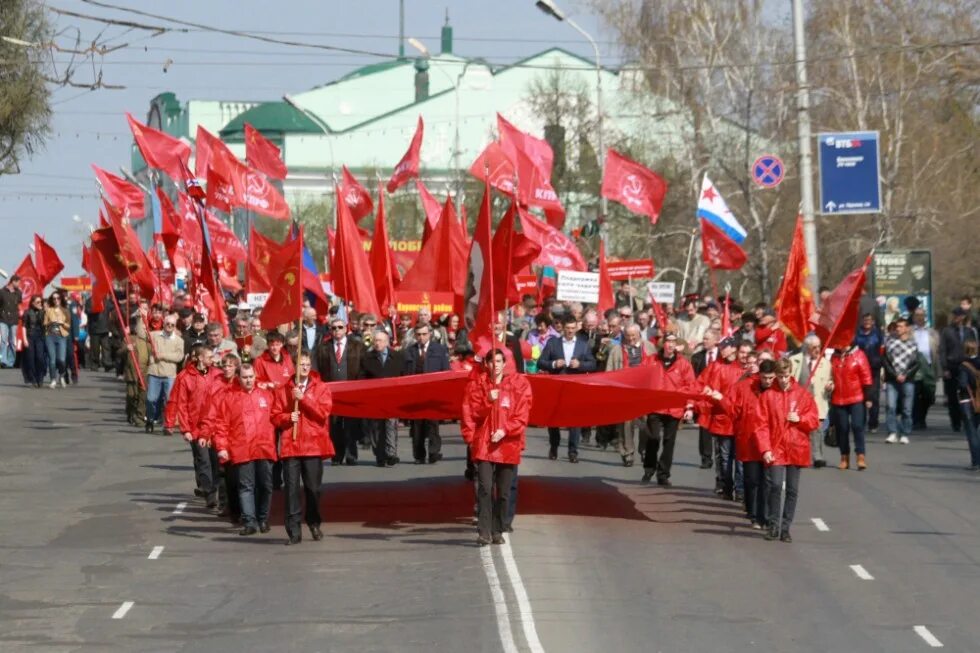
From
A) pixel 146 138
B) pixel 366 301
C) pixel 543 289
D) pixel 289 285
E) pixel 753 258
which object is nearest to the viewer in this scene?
pixel 289 285

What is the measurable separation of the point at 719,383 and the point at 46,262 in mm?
20142

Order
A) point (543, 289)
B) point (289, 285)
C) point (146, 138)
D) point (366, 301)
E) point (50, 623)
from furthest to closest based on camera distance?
point (543, 289)
point (146, 138)
point (366, 301)
point (289, 285)
point (50, 623)

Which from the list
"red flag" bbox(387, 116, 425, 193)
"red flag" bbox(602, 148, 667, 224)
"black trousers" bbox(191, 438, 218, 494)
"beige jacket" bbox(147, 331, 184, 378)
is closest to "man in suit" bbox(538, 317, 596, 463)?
"black trousers" bbox(191, 438, 218, 494)

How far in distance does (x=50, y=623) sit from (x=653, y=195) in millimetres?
19896

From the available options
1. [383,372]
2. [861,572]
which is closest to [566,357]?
[383,372]

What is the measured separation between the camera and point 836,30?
48.4m

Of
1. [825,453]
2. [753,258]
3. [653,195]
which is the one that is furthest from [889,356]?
[753,258]

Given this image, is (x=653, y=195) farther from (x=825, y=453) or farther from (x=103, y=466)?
(x=103, y=466)

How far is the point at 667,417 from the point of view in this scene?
20.7 meters

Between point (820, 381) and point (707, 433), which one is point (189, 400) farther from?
point (820, 381)

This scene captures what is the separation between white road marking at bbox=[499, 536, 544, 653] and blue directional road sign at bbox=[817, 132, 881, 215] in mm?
16846

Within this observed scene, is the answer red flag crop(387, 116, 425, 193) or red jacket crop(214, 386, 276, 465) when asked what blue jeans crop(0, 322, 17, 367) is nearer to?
red flag crop(387, 116, 425, 193)

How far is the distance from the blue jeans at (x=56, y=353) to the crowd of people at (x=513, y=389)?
0.78 metres

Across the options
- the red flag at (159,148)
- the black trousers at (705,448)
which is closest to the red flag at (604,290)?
the red flag at (159,148)
